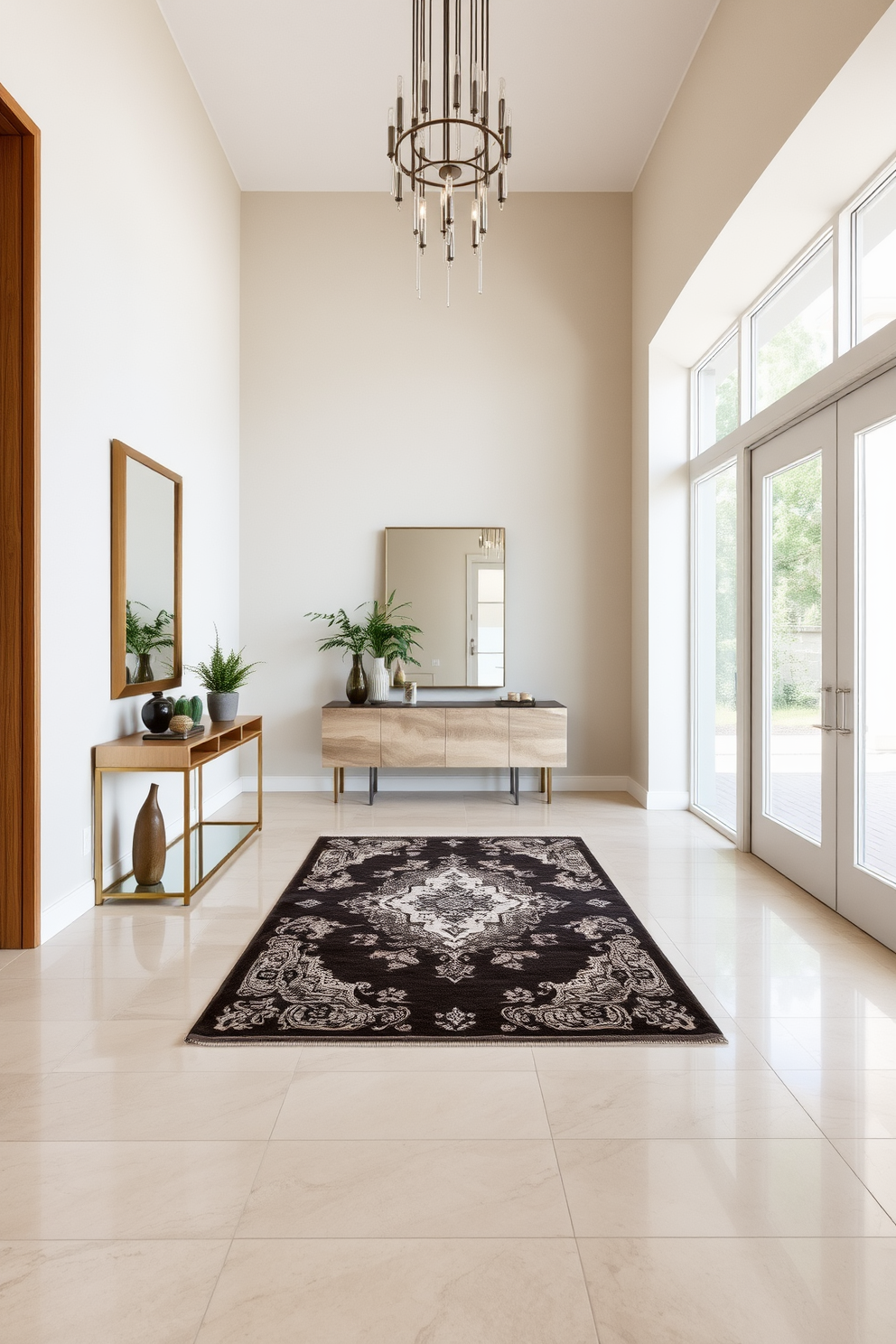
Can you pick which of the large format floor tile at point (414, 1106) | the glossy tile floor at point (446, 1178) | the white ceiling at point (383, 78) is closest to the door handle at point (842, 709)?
the glossy tile floor at point (446, 1178)

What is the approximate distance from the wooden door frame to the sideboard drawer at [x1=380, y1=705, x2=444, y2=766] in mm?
3072

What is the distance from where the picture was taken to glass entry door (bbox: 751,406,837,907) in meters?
3.82

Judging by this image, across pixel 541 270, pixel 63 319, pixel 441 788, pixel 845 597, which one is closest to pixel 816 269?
pixel 845 597

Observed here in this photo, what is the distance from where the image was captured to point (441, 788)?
6.77 metres

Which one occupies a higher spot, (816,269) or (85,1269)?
(816,269)

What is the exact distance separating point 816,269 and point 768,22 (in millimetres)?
1048

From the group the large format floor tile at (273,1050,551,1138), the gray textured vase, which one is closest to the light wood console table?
the gray textured vase

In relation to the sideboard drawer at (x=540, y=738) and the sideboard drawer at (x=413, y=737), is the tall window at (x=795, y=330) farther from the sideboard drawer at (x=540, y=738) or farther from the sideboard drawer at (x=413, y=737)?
the sideboard drawer at (x=413, y=737)

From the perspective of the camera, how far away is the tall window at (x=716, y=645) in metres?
5.21

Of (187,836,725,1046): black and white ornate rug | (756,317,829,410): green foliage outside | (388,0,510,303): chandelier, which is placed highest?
(388,0,510,303): chandelier

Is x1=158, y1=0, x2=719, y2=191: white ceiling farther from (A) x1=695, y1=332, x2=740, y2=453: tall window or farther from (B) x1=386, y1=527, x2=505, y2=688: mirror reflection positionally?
(B) x1=386, y1=527, x2=505, y2=688: mirror reflection

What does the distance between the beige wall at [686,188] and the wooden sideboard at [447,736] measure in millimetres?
733

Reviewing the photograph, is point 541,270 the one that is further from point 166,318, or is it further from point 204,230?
point 166,318

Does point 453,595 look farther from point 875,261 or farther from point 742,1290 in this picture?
point 742,1290
